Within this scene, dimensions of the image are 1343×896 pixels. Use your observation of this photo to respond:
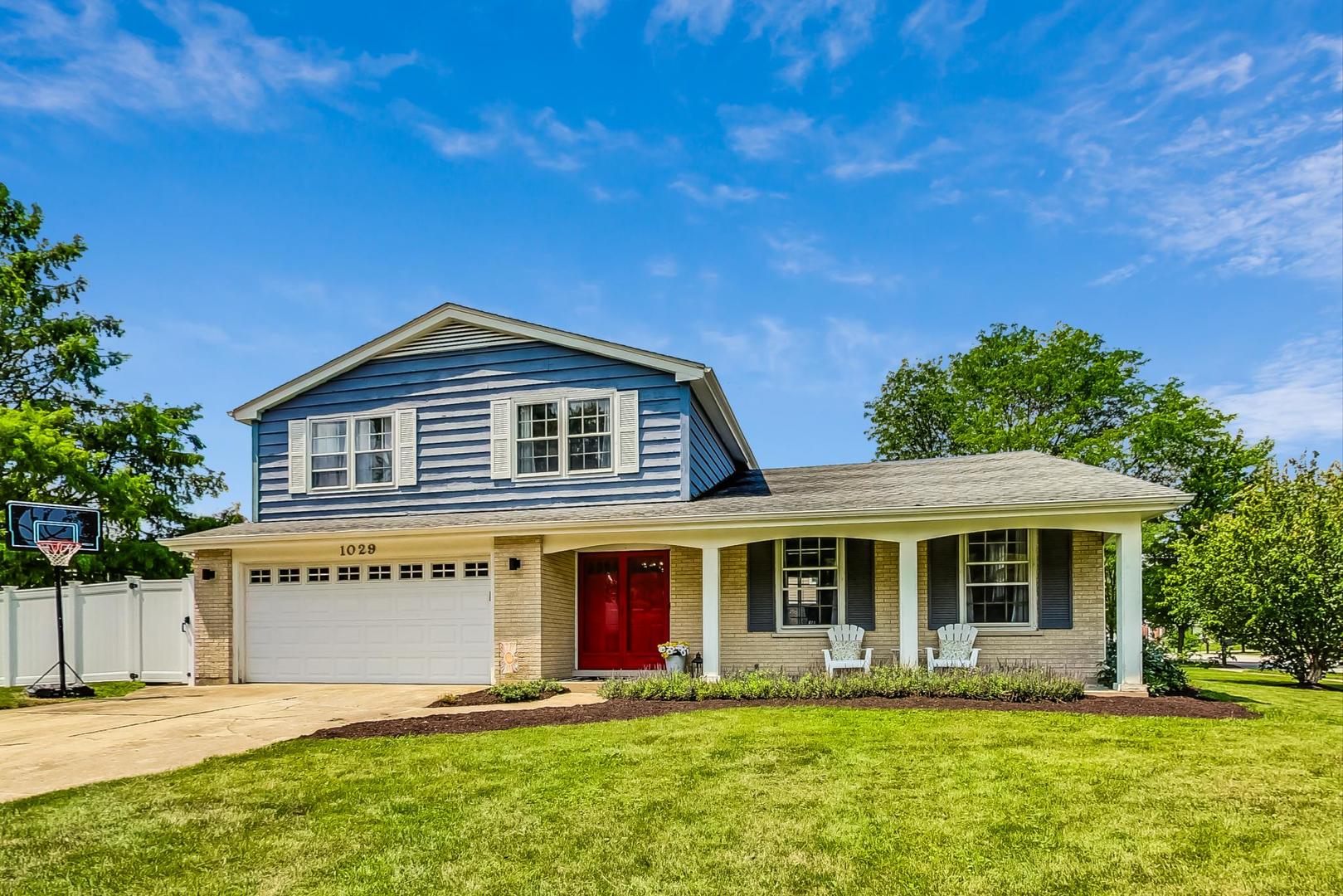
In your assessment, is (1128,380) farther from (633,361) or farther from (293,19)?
(293,19)

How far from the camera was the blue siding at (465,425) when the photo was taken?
14.5 m

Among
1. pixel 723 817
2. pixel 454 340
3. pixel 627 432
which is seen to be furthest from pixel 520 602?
pixel 723 817

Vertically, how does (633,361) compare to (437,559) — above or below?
above

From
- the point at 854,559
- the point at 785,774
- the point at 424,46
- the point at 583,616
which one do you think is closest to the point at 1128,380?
the point at 854,559

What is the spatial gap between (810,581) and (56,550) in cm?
1269

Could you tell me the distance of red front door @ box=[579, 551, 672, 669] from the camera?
14805 mm

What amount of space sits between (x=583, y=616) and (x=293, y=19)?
1034 cm

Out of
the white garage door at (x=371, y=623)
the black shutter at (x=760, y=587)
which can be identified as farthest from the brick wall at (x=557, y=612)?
the black shutter at (x=760, y=587)

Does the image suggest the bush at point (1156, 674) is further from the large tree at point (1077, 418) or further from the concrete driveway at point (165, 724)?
the large tree at point (1077, 418)

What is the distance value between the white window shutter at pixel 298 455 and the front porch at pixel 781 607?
182 inches

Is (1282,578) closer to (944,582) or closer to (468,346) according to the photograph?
(944,582)

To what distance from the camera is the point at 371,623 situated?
49.4 ft

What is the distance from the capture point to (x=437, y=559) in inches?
587

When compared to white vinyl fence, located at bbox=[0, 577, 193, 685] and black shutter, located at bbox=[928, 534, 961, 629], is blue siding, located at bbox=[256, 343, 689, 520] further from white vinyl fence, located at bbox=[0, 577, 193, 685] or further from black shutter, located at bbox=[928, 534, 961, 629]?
black shutter, located at bbox=[928, 534, 961, 629]
